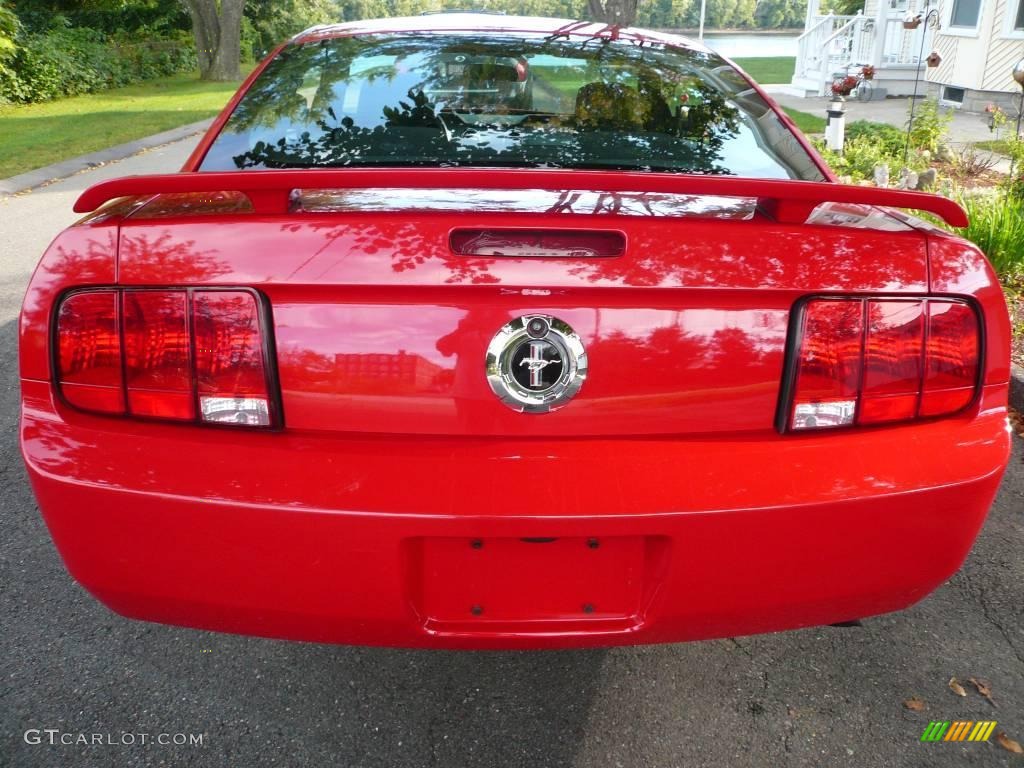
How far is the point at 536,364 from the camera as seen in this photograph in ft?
5.25

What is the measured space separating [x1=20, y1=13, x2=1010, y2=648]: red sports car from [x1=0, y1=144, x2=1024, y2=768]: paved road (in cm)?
46

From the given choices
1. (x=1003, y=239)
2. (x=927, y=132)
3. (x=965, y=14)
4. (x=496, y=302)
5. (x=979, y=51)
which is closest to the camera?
(x=496, y=302)

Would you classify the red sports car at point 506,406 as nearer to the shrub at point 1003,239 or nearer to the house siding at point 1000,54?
the shrub at point 1003,239

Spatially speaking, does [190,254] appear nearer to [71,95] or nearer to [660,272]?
[660,272]

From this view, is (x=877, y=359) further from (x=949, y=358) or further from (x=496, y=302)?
(x=496, y=302)

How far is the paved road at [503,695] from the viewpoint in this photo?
6.74ft

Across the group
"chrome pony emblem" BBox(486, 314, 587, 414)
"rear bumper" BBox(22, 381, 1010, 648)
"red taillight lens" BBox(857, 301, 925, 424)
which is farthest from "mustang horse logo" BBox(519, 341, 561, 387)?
"red taillight lens" BBox(857, 301, 925, 424)

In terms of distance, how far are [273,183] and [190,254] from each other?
205mm

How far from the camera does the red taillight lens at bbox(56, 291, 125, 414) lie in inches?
66.2

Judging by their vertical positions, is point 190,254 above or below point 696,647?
above

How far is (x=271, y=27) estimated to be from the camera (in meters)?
41.6

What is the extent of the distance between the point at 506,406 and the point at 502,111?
4.23 ft

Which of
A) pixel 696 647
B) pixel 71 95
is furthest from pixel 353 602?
pixel 71 95

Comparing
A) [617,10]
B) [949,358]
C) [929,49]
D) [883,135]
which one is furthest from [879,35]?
[949,358]
